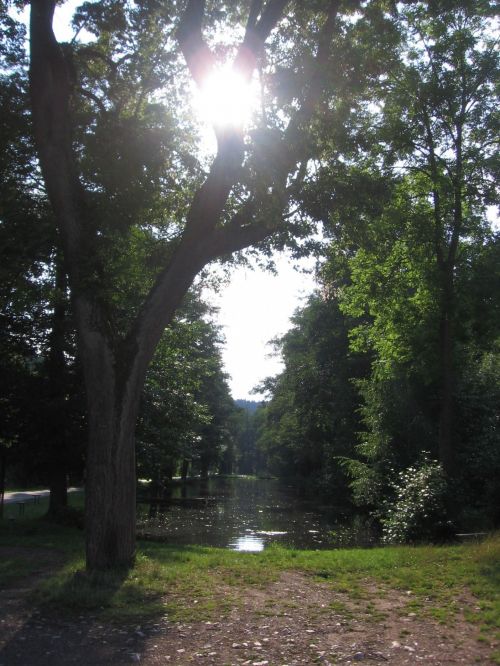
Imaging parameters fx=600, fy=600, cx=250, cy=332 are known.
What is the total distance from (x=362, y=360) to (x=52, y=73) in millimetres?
26197

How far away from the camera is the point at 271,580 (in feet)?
27.5

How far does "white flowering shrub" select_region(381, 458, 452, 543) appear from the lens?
1439cm

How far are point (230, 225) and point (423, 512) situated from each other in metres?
9.05

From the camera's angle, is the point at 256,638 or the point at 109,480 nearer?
the point at 256,638

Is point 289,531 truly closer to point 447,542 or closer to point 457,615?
point 447,542

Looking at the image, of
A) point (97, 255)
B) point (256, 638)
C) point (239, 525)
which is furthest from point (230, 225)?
point (239, 525)

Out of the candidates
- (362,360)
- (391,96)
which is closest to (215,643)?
(391,96)

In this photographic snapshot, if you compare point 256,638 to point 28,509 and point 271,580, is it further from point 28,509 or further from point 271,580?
point 28,509

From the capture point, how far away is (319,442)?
4388 centimetres

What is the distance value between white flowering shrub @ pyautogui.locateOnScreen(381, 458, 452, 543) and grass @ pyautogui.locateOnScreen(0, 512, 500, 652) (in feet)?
9.94

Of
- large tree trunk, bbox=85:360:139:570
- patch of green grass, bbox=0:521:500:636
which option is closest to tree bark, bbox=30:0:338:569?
large tree trunk, bbox=85:360:139:570

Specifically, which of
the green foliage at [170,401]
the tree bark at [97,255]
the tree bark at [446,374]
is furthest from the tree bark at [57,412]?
the tree bark at [446,374]

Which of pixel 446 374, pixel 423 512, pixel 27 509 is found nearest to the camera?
pixel 423 512

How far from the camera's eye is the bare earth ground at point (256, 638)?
5.17 meters
